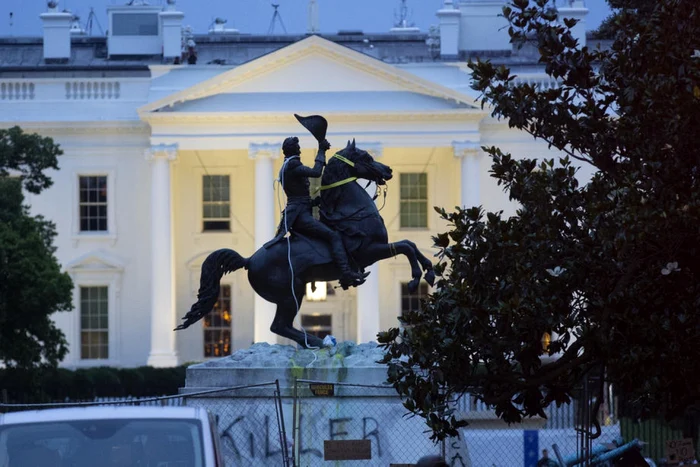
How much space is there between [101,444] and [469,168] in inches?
1615

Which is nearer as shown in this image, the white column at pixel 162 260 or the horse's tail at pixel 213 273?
the horse's tail at pixel 213 273

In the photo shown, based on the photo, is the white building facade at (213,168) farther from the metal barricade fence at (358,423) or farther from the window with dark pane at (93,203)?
the metal barricade fence at (358,423)

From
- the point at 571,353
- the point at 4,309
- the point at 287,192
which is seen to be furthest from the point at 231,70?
the point at 571,353

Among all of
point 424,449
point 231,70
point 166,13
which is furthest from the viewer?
point 166,13

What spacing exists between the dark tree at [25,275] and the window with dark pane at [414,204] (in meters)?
16.4

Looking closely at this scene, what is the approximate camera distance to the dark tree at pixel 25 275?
120 ft

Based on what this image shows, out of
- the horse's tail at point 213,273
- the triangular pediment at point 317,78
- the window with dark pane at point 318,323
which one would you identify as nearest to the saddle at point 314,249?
the horse's tail at point 213,273

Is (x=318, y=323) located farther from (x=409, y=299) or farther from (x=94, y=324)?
(x=94, y=324)

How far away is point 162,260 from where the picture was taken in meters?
51.5

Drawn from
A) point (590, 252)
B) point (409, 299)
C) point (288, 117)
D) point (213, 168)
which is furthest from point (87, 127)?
point (590, 252)

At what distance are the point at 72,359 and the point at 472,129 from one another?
13212mm

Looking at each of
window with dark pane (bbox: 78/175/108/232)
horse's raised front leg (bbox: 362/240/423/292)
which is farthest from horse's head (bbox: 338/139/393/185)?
window with dark pane (bbox: 78/175/108/232)

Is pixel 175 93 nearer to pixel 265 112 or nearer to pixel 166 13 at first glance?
pixel 265 112

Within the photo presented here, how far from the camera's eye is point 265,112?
2005 inches
